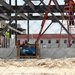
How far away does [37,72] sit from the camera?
5.13 m

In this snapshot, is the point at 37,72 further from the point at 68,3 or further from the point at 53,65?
the point at 68,3

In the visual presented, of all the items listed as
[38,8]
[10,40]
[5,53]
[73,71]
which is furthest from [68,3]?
[10,40]

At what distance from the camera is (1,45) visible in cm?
1402

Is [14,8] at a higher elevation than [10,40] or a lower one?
higher

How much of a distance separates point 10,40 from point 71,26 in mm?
5380

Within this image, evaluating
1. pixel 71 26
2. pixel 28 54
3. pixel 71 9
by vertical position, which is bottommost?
pixel 28 54

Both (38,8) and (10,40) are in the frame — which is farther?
(10,40)

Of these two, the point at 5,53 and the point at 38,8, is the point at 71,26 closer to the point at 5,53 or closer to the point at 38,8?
the point at 38,8

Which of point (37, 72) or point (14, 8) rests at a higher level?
point (14, 8)

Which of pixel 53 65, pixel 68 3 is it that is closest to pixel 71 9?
pixel 68 3

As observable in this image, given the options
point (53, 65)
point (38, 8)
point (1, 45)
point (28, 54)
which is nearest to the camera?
point (53, 65)

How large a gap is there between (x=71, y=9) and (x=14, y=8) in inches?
95.8

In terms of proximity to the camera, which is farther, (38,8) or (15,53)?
(38,8)

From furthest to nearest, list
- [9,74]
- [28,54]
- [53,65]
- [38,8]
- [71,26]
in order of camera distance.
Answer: [38,8] → [71,26] → [28,54] → [53,65] → [9,74]
